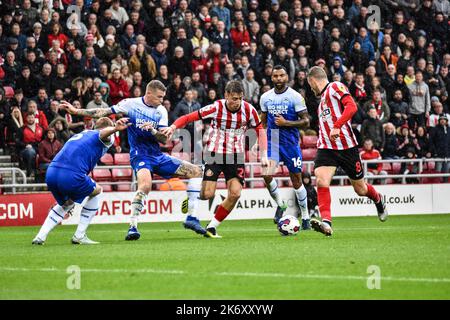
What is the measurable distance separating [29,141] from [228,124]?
28.5 feet

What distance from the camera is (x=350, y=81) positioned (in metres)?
27.4

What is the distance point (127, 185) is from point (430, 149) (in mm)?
8668

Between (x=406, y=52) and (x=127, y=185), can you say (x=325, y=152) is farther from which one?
(x=406, y=52)

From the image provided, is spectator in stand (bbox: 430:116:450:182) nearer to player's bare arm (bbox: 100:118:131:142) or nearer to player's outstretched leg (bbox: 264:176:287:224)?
player's outstretched leg (bbox: 264:176:287:224)

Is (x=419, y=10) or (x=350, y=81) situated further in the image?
(x=419, y=10)

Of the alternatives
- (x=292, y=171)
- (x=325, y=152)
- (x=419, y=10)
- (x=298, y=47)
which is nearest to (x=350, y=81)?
(x=298, y=47)

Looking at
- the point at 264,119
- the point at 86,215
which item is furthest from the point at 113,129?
the point at 264,119

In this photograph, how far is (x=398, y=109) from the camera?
91.1 feet

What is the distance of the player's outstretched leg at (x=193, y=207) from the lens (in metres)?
15.8

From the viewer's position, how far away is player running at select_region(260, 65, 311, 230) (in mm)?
17094

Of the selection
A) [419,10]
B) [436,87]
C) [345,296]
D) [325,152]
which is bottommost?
[345,296]

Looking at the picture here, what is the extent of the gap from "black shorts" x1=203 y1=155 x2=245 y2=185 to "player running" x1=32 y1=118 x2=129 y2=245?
6.13 feet

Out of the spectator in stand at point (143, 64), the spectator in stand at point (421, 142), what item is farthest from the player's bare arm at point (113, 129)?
the spectator in stand at point (421, 142)

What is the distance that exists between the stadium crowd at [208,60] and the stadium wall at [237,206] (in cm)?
111
